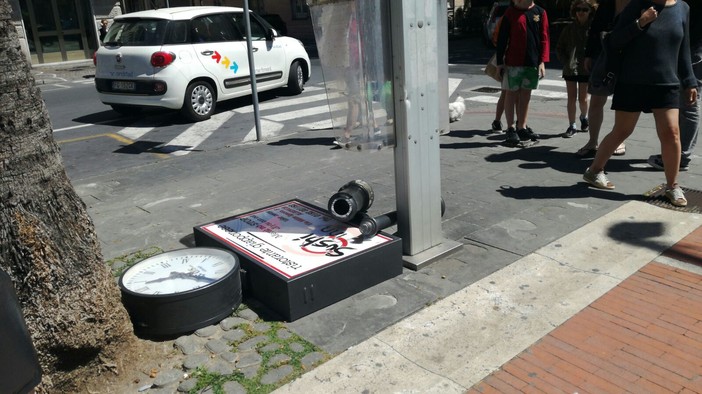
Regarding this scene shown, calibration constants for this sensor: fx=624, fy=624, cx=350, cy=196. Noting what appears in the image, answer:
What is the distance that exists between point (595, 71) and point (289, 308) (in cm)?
383

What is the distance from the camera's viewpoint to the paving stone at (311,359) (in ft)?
10.5

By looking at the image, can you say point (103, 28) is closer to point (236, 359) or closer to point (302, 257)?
point (302, 257)

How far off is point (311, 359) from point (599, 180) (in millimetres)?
3581

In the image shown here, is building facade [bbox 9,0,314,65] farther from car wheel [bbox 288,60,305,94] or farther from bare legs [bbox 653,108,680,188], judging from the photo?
bare legs [bbox 653,108,680,188]

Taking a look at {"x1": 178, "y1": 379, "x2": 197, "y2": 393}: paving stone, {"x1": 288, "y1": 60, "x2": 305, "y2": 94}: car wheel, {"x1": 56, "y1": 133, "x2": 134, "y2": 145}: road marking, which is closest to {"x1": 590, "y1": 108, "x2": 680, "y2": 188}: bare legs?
{"x1": 178, "y1": 379, "x2": 197, "y2": 393}: paving stone

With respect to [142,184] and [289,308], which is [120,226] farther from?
[289,308]

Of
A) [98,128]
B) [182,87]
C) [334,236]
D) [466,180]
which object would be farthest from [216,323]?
[98,128]

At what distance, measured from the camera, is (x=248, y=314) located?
3.73 meters

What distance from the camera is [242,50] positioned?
36.8 ft

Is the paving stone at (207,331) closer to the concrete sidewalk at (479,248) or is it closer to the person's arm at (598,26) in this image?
the concrete sidewalk at (479,248)

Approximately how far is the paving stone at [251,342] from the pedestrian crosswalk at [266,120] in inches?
190

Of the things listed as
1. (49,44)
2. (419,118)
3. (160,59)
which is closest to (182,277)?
(419,118)

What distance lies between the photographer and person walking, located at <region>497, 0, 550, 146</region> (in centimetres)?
695

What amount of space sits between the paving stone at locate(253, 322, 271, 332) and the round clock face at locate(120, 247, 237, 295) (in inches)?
13.6
